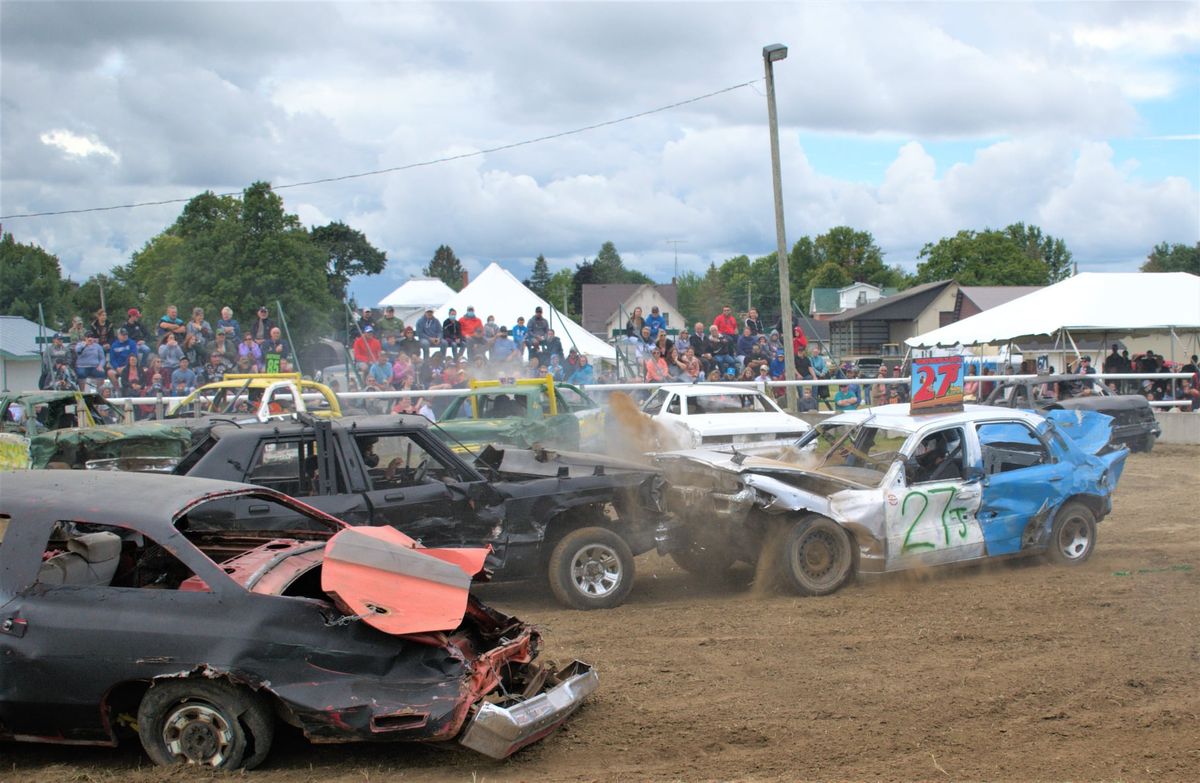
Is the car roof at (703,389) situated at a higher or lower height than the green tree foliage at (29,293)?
lower

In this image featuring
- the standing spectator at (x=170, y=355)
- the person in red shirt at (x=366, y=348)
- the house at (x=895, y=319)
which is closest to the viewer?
the standing spectator at (x=170, y=355)

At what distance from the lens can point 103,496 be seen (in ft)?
17.7

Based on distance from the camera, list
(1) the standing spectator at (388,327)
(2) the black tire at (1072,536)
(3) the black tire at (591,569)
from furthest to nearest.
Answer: (1) the standing spectator at (388,327) → (2) the black tire at (1072,536) → (3) the black tire at (591,569)

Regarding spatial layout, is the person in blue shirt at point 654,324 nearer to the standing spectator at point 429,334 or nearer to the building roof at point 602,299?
the standing spectator at point 429,334

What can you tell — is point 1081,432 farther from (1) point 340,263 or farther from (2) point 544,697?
(1) point 340,263

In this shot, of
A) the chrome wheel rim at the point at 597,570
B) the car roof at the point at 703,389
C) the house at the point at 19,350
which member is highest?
the house at the point at 19,350

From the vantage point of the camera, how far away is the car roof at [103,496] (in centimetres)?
523

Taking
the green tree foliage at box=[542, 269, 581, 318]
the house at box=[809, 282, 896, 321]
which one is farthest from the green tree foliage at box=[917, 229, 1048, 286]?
the green tree foliage at box=[542, 269, 581, 318]

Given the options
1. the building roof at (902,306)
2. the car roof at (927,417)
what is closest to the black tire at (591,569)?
the car roof at (927,417)

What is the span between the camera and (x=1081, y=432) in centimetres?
1121

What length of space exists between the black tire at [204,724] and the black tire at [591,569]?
3589mm

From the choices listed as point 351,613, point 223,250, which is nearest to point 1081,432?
point 351,613

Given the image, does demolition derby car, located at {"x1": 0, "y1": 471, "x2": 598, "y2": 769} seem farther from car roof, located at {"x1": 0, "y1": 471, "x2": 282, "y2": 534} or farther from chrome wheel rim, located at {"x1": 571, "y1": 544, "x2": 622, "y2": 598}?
chrome wheel rim, located at {"x1": 571, "y1": 544, "x2": 622, "y2": 598}

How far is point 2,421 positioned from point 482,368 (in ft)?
28.4
